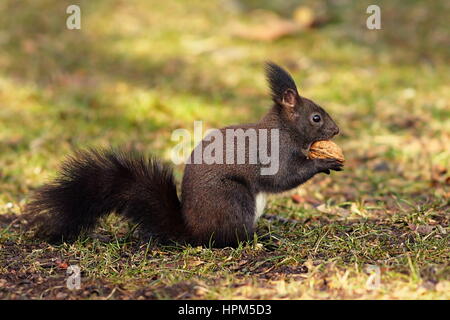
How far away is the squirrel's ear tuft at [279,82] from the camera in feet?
11.0

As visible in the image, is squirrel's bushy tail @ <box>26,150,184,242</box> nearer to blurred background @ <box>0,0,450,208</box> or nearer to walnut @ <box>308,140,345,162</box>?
walnut @ <box>308,140,345,162</box>

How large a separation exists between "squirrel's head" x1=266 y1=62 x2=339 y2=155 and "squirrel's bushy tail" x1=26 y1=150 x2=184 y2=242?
2.34 feet

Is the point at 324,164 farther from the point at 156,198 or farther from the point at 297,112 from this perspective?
the point at 156,198

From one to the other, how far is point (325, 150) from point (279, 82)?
1.38 ft

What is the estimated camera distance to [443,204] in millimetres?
3703

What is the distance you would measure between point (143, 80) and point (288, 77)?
3414 millimetres

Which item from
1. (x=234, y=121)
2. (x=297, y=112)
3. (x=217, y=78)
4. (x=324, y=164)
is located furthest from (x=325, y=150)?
(x=217, y=78)

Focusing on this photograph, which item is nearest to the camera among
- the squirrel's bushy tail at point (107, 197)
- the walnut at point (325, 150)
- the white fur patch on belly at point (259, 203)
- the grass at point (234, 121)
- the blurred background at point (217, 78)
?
the grass at point (234, 121)

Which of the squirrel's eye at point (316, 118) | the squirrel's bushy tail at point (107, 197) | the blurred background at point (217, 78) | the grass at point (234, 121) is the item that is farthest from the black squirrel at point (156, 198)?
the blurred background at point (217, 78)

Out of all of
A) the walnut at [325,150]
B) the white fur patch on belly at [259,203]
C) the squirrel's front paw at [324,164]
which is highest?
the walnut at [325,150]

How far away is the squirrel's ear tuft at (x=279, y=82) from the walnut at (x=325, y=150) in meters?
0.29

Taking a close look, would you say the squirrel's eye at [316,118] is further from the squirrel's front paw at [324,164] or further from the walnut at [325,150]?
the squirrel's front paw at [324,164]

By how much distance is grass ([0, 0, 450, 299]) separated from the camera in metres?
2.72

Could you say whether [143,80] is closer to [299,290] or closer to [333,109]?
[333,109]
